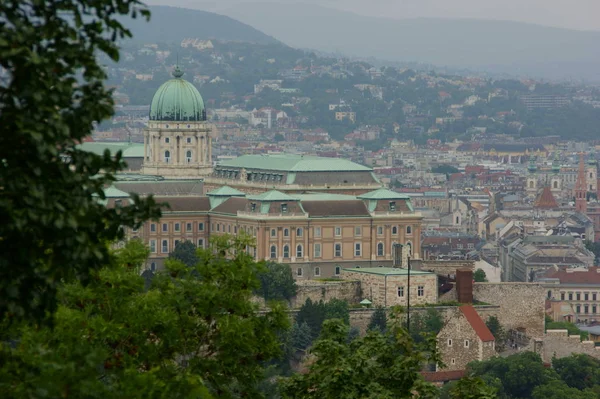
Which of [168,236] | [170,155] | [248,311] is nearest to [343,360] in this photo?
[248,311]

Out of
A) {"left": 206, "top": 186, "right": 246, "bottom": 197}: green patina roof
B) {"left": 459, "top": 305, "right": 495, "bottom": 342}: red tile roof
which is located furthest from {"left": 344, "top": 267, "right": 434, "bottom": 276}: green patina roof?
{"left": 206, "top": 186, "right": 246, "bottom": 197}: green patina roof

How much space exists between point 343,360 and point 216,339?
16.2 ft

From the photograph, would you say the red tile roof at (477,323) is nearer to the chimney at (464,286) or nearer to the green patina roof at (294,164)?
the chimney at (464,286)

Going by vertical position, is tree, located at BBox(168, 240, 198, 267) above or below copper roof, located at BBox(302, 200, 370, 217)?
below

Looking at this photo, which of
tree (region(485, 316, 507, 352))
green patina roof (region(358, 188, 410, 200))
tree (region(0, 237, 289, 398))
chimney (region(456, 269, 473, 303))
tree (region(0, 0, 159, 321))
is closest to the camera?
tree (region(0, 0, 159, 321))

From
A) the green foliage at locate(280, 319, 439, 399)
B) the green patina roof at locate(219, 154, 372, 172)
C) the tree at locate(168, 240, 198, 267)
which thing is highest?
the green patina roof at locate(219, 154, 372, 172)

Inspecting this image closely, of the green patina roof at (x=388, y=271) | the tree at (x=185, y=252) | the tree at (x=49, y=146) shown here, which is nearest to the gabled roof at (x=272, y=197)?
the tree at (x=185, y=252)

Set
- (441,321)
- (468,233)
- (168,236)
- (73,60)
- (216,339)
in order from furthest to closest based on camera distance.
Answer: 1. (468,233)
2. (168,236)
3. (441,321)
4. (216,339)
5. (73,60)

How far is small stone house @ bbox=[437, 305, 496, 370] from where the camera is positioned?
85562mm

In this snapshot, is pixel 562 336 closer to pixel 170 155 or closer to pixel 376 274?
pixel 376 274

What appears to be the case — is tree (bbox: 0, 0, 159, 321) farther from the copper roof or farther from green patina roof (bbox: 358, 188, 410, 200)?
green patina roof (bbox: 358, 188, 410, 200)

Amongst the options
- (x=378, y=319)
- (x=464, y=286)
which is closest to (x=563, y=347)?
(x=464, y=286)

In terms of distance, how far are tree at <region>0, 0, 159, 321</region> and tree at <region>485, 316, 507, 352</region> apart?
7063cm

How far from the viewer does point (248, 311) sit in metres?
28.3
